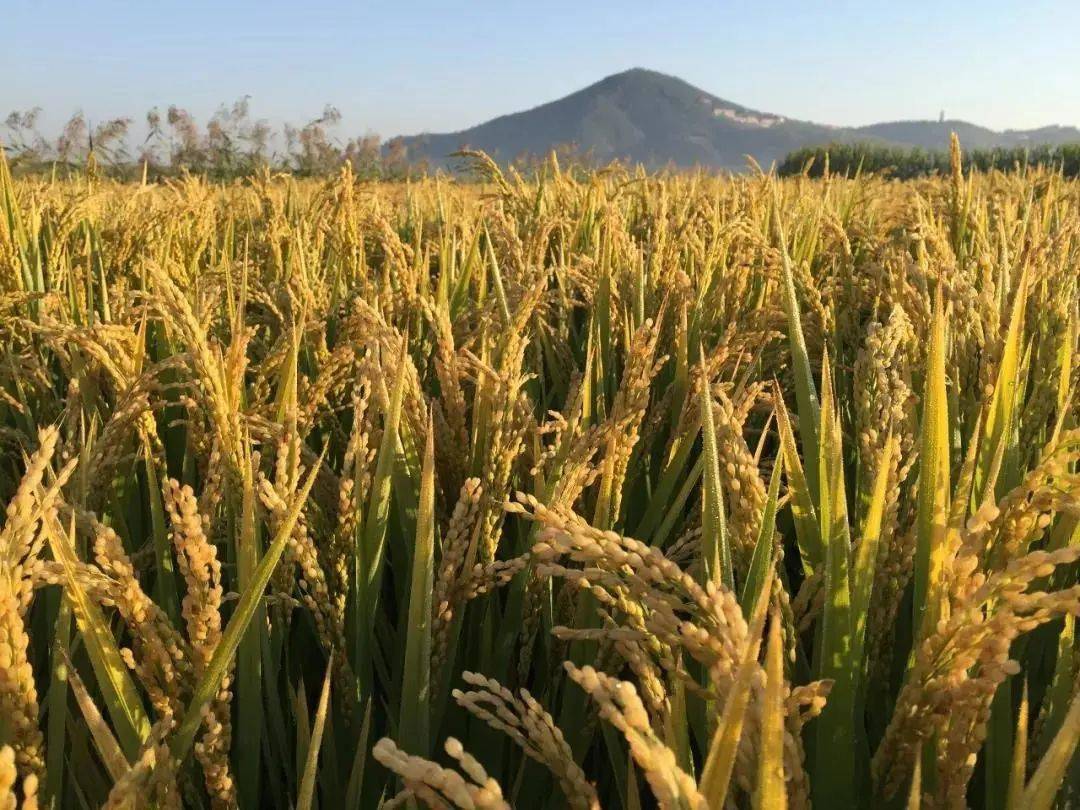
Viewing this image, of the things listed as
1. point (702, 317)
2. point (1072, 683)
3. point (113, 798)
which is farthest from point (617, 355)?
Answer: point (113, 798)

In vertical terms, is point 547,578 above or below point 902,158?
below

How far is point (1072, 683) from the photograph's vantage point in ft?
2.80

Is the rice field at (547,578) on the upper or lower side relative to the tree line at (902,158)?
lower

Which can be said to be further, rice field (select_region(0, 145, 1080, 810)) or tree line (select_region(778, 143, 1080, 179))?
tree line (select_region(778, 143, 1080, 179))

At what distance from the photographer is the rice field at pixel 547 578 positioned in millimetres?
633

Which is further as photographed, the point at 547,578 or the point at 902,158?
the point at 902,158

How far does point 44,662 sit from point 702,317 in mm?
1541

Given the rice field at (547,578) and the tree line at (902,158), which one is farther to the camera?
the tree line at (902,158)

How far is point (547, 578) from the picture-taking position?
3.33 ft

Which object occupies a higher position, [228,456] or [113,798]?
[228,456]

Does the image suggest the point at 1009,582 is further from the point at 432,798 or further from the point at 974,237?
the point at 974,237

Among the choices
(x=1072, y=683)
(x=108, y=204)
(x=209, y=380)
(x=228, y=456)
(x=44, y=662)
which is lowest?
(x=44, y=662)

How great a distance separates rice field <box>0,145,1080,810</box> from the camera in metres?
0.63

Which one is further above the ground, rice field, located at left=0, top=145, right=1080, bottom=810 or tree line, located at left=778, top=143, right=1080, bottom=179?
tree line, located at left=778, top=143, right=1080, bottom=179
